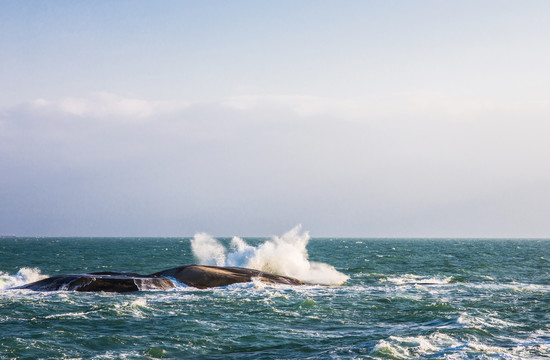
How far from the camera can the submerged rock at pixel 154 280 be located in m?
31.1

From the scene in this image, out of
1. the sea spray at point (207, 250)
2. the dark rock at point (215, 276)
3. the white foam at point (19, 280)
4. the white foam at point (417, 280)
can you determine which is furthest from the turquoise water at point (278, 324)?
the sea spray at point (207, 250)

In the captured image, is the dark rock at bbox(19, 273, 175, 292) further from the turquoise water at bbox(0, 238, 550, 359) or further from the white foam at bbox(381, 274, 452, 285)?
the white foam at bbox(381, 274, 452, 285)

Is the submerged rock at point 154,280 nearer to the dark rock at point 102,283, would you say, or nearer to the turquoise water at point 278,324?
the dark rock at point 102,283

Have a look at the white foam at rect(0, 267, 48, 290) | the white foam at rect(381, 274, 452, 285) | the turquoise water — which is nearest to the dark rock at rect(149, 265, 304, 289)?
the turquoise water

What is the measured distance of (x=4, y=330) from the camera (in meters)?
19.9

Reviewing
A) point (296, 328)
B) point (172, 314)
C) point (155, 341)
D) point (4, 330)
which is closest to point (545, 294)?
point (296, 328)

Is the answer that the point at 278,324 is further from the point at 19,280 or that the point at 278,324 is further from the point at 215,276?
the point at 19,280

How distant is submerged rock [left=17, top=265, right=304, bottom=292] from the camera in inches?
1224

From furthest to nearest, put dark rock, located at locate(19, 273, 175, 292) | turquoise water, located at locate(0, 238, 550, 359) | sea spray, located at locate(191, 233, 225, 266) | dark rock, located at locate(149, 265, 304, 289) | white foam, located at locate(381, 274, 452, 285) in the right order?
sea spray, located at locate(191, 233, 225, 266) → white foam, located at locate(381, 274, 452, 285) → dark rock, located at locate(149, 265, 304, 289) → dark rock, located at locate(19, 273, 175, 292) → turquoise water, located at locate(0, 238, 550, 359)

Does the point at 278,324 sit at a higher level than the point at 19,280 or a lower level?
higher

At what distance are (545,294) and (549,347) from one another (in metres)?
16.2

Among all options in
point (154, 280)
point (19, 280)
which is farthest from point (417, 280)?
point (19, 280)

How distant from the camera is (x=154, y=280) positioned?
3244cm

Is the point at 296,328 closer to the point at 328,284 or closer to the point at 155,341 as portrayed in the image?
the point at 155,341
